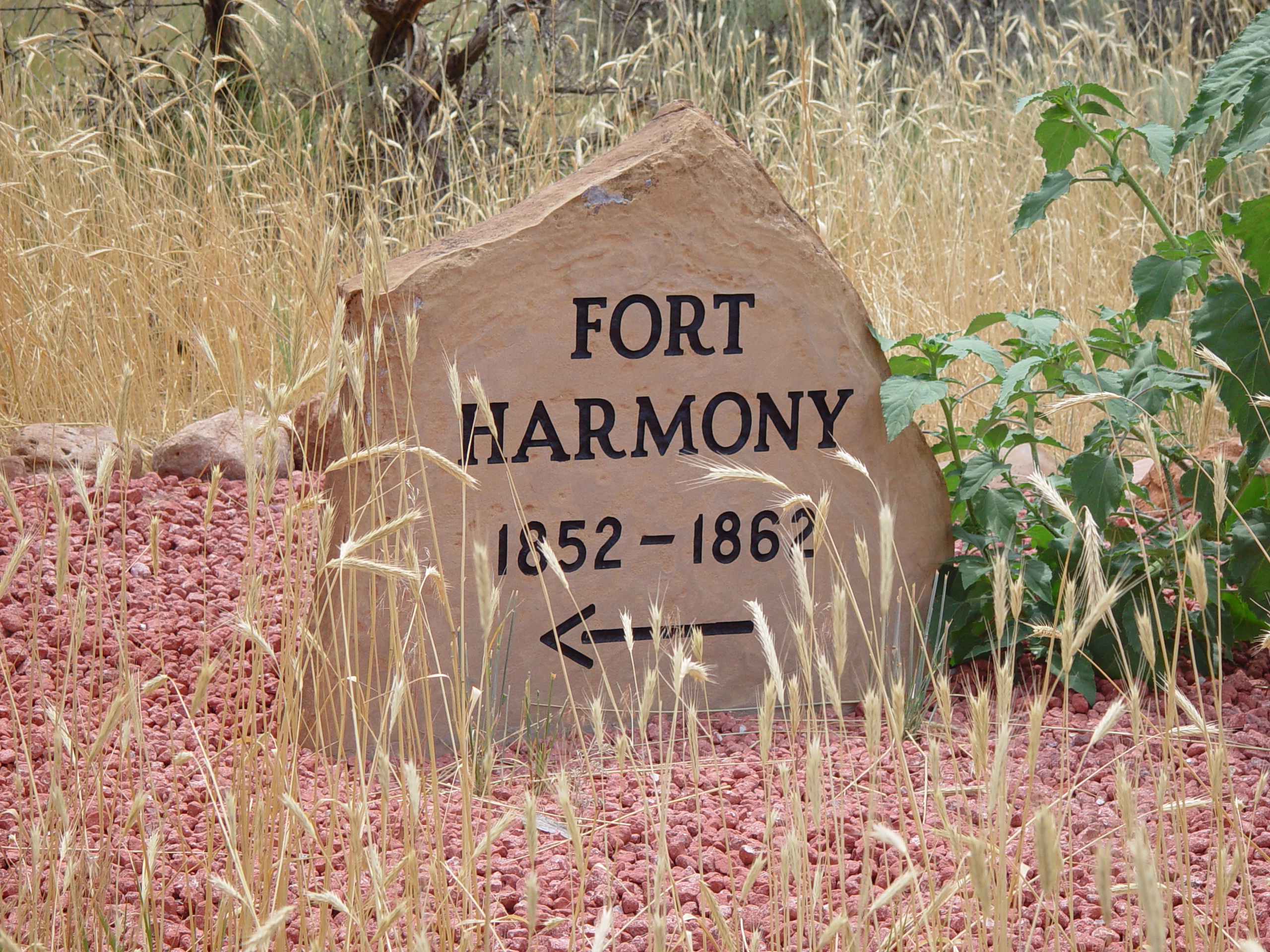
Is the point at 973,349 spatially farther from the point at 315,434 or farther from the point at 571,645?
the point at 315,434

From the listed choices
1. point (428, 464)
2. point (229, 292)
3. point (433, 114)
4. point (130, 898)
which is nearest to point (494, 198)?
point (229, 292)

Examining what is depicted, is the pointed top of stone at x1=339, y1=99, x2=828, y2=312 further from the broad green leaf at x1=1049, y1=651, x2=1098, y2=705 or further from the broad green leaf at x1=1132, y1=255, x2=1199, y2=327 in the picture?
the broad green leaf at x1=1049, y1=651, x2=1098, y2=705

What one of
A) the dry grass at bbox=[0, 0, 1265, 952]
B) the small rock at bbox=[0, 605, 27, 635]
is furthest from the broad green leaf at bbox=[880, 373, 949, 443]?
the small rock at bbox=[0, 605, 27, 635]

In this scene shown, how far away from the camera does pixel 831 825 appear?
1507mm

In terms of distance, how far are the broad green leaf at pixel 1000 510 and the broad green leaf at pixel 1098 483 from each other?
109mm

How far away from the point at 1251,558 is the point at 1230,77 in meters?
0.69

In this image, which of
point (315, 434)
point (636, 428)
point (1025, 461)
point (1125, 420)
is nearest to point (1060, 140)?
point (1125, 420)

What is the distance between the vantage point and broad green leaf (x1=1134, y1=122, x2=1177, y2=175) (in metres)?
1.80

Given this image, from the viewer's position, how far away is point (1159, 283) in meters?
1.75

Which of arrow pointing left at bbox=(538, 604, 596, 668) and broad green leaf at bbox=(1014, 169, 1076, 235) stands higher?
broad green leaf at bbox=(1014, 169, 1076, 235)

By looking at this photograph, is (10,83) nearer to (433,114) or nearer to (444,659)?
(433,114)

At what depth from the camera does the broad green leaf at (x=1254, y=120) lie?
5.08 ft

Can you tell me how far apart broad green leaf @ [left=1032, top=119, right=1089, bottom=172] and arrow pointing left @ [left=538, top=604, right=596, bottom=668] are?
1023 millimetres

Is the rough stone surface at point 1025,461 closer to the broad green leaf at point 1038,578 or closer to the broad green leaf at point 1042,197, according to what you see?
the broad green leaf at point 1038,578
